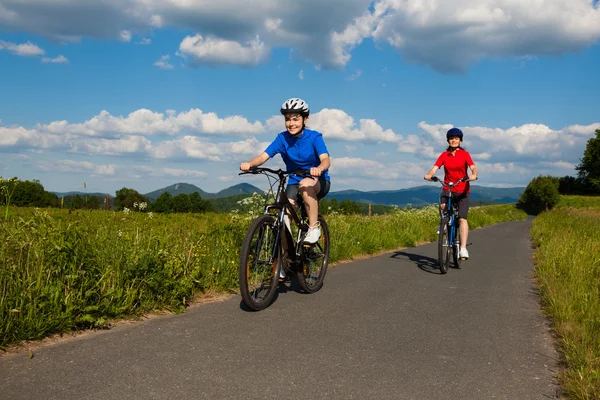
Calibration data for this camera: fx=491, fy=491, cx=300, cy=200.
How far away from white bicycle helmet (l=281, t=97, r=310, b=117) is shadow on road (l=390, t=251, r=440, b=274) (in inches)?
165

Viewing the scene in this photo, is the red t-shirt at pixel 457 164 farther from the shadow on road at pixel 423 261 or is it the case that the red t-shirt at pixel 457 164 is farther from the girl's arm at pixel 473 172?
the shadow on road at pixel 423 261

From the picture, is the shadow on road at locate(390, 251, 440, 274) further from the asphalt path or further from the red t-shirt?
the asphalt path

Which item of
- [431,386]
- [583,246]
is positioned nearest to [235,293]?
[431,386]

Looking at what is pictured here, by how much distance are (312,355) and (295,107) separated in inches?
118

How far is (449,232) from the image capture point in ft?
29.1

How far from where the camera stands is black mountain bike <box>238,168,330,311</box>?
16.2 feet

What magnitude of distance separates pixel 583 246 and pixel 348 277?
5141mm

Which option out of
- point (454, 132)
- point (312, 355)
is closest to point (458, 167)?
point (454, 132)

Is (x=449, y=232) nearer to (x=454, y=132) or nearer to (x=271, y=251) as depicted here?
(x=454, y=132)

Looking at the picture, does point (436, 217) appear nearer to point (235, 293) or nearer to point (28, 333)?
point (235, 293)

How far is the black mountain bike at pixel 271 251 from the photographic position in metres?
4.93

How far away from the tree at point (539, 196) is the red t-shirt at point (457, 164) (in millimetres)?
99912

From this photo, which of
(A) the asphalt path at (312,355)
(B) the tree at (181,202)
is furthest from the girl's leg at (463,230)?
(B) the tree at (181,202)

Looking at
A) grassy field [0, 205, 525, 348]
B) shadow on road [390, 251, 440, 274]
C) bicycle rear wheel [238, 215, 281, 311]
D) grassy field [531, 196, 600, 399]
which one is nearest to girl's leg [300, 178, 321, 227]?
bicycle rear wheel [238, 215, 281, 311]
